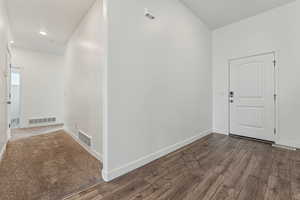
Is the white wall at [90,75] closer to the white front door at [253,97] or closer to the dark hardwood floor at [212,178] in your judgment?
the dark hardwood floor at [212,178]

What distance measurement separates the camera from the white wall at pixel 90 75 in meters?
2.23

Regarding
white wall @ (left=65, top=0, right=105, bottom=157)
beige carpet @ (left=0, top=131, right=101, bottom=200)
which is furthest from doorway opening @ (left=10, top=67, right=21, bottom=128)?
white wall @ (left=65, top=0, right=105, bottom=157)

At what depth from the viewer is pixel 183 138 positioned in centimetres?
278

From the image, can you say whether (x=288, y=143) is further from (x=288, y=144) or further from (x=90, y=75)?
(x=90, y=75)

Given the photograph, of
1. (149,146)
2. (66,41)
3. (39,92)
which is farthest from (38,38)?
(149,146)

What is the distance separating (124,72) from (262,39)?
3.42 m

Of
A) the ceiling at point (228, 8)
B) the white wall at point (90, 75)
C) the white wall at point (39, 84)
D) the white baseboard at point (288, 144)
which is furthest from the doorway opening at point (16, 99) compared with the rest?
the white baseboard at point (288, 144)

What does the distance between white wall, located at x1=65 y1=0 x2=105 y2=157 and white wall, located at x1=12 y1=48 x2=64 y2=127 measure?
2.78 meters

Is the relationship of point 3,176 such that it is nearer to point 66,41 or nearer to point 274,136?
point 66,41

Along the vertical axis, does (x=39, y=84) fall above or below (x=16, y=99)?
above

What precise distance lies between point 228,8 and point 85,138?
167 inches

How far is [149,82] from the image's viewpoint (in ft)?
7.00

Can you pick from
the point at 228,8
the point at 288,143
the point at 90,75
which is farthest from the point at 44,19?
the point at 288,143

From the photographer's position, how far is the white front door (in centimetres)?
295
